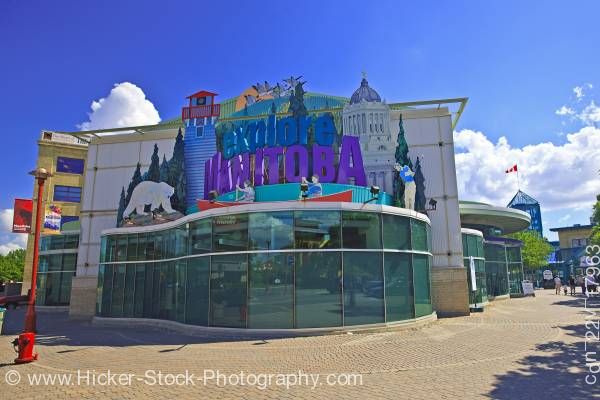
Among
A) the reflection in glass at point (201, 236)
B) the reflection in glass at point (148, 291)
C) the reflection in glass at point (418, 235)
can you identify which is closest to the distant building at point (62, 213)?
the reflection in glass at point (148, 291)

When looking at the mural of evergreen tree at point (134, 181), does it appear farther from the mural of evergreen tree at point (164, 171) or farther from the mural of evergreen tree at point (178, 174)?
the mural of evergreen tree at point (178, 174)

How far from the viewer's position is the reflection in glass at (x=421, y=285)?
18770 millimetres

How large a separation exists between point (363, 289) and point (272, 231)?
177 inches

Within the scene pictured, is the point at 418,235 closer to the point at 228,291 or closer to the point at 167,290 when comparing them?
the point at 228,291

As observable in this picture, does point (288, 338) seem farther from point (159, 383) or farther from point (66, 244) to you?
point (66, 244)

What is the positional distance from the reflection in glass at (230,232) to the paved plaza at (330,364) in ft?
12.3

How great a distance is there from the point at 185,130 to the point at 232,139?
258 inches

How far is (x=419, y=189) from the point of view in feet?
83.0

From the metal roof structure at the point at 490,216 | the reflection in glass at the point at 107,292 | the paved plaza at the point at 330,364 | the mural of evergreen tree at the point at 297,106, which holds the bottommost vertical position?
the paved plaza at the point at 330,364

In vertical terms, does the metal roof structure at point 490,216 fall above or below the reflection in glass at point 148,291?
above

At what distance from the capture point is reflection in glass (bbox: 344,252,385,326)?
16.6 meters

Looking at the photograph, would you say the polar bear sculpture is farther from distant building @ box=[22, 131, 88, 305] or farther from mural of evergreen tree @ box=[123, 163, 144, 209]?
distant building @ box=[22, 131, 88, 305]

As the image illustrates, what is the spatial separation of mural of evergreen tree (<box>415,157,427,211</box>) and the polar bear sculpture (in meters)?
15.4

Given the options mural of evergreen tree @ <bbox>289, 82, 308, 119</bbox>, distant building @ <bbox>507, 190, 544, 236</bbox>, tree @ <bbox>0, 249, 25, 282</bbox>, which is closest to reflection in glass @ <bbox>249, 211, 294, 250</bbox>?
mural of evergreen tree @ <bbox>289, 82, 308, 119</bbox>
